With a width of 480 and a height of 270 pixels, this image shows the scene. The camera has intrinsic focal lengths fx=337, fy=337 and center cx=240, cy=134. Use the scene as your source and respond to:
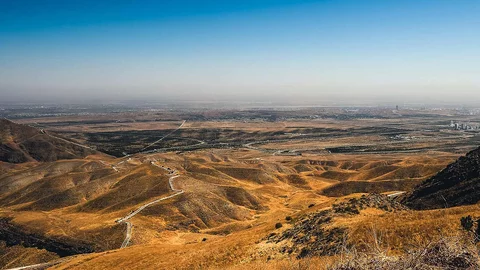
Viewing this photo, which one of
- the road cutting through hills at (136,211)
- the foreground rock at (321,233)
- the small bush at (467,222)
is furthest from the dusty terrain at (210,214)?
the road cutting through hills at (136,211)

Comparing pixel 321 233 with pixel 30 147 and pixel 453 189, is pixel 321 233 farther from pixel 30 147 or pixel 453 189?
pixel 30 147

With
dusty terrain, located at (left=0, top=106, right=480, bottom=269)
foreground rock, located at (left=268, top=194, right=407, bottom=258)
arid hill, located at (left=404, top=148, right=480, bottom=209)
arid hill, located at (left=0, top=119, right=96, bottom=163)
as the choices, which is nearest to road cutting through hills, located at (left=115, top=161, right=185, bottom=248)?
dusty terrain, located at (left=0, top=106, right=480, bottom=269)

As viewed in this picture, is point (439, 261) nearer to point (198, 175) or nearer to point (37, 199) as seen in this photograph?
point (198, 175)

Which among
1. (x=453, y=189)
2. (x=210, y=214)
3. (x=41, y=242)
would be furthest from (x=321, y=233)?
(x=41, y=242)

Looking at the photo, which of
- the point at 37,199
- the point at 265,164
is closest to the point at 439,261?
the point at 37,199

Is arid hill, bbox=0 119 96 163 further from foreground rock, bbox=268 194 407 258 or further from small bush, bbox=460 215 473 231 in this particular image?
small bush, bbox=460 215 473 231
